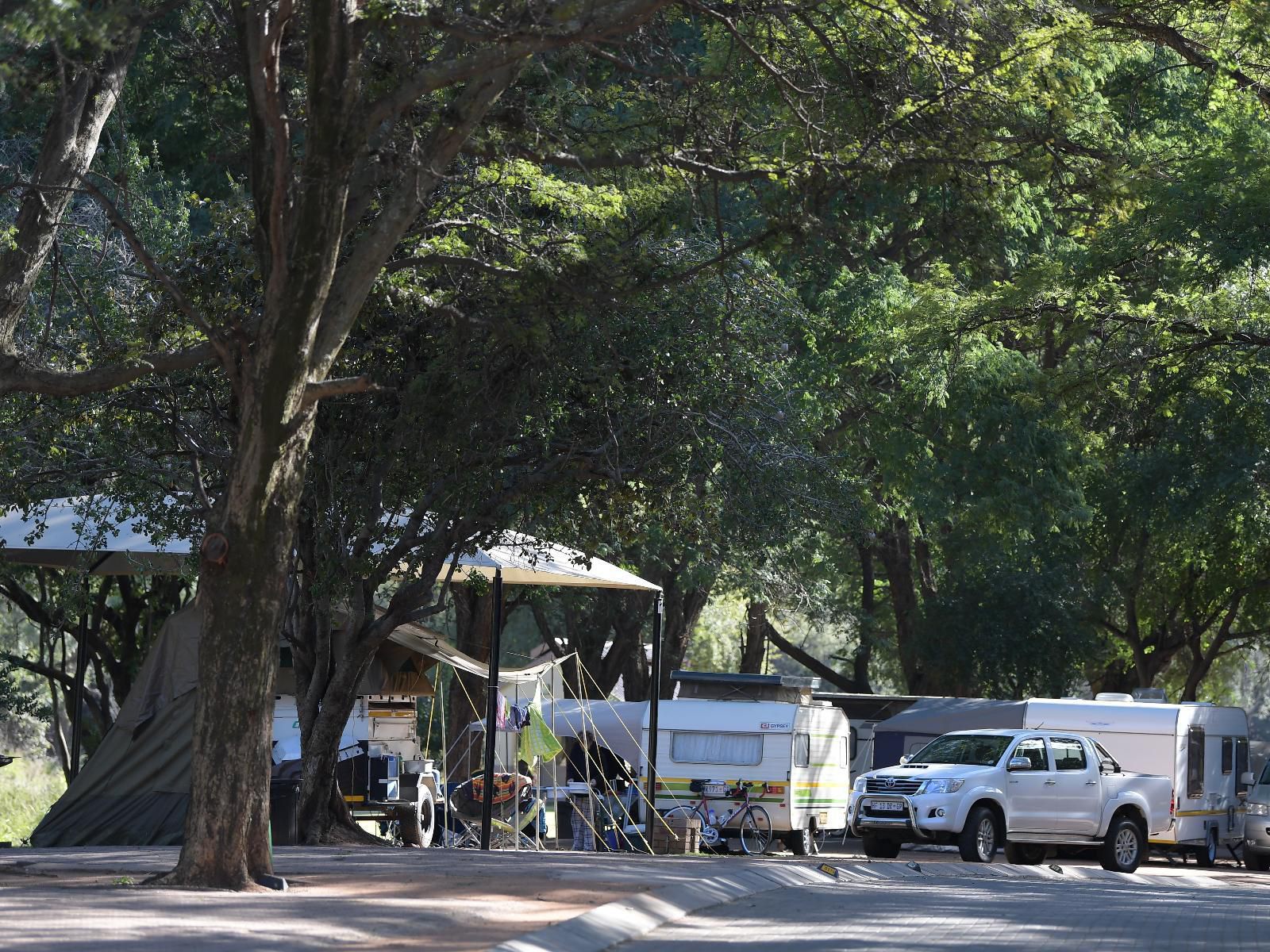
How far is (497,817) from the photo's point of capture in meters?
23.2

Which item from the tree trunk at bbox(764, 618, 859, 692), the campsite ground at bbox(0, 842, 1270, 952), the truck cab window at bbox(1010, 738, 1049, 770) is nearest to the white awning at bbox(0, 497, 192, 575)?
the campsite ground at bbox(0, 842, 1270, 952)

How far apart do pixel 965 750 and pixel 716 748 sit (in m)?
4.53

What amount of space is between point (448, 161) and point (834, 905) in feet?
20.8

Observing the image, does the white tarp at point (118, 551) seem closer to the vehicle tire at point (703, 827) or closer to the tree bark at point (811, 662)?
the vehicle tire at point (703, 827)

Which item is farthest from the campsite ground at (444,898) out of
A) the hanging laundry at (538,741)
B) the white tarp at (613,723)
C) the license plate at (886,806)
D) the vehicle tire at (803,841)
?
the white tarp at (613,723)

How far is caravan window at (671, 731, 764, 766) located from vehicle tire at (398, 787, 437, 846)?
584 centimetres

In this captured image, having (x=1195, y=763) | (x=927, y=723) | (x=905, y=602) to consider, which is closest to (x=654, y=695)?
(x=927, y=723)

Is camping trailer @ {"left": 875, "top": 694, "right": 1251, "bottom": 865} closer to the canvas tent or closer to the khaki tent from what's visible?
the canvas tent

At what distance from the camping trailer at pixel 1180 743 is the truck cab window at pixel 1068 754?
10.1ft

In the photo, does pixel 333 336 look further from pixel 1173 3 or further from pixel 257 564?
pixel 1173 3

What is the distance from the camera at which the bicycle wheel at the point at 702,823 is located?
23000 millimetres

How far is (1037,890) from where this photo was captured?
49.8 feet

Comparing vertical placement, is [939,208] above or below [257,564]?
above

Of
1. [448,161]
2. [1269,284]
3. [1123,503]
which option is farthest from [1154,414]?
[448,161]
